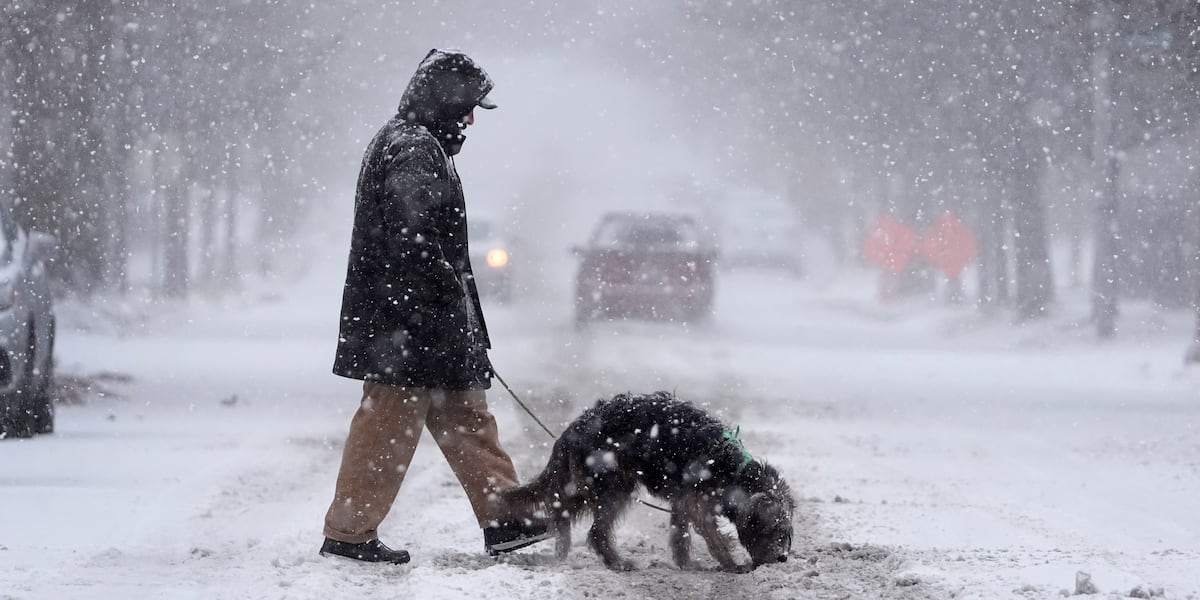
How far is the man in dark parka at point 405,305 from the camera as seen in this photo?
14.5 feet

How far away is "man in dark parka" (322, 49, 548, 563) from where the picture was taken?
4.41 m

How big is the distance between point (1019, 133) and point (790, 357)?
5.14 metres

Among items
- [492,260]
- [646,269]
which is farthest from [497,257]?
[646,269]

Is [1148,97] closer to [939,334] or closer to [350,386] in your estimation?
[939,334]

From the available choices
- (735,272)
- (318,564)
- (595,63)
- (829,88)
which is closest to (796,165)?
(735,272)

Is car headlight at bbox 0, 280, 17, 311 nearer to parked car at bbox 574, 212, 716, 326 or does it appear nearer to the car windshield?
parked car at bbox 574, 212, 716, 326

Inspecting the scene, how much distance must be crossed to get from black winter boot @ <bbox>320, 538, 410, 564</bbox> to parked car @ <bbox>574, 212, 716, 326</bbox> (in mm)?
12176

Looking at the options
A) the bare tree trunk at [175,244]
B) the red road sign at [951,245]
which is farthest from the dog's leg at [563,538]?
the red road sign at [951,245]

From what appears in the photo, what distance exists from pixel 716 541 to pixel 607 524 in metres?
0.39

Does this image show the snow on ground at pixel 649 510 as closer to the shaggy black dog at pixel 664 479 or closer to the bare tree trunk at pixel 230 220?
the shaggy black dog at pixel 664 479

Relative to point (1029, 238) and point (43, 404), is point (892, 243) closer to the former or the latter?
point (1029, 238)

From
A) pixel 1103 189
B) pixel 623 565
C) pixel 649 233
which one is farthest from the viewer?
pixel 1103 189

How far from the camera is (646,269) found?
16859mm

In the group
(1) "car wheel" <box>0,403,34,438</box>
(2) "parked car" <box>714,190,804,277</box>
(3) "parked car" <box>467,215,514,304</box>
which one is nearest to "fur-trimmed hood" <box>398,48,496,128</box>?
(1) "car wheel" <box>0,403,34,438</box>
